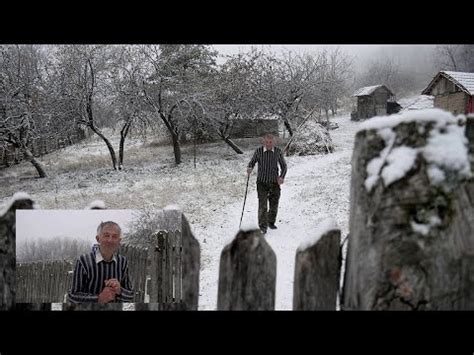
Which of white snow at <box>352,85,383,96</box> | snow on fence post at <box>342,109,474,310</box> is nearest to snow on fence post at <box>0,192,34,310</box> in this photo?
snow on fence post at <box>342,109,474,310</box>

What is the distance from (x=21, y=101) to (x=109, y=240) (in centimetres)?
116

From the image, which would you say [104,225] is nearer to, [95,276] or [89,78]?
[95,276]

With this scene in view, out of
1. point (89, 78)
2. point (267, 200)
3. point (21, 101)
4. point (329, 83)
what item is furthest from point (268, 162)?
point (21, 101)

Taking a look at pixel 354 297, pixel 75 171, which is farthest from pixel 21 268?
pixel 354 297

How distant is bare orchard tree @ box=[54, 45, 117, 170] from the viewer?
2.49 m

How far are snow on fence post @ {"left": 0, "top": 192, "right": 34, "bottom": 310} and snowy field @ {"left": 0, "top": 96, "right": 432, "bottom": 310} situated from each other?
0.26 metres

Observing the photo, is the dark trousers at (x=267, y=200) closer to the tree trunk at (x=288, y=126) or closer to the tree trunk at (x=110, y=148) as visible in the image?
the tree trunk at (x=288, y=126)

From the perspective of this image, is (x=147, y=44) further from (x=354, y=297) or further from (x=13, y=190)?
(x=354, y=297)

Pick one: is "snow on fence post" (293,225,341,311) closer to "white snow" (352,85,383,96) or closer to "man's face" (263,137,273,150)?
"man's face" (263,137,273,150)

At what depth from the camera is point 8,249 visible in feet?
5.77

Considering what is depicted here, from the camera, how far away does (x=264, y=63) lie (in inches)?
98.4

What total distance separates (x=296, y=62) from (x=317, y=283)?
152 centimetres

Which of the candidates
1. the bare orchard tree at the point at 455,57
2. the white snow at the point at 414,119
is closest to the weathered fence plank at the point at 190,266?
the white snow at the point at 414,119

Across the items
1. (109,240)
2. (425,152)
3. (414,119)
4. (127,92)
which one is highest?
(127,92)
